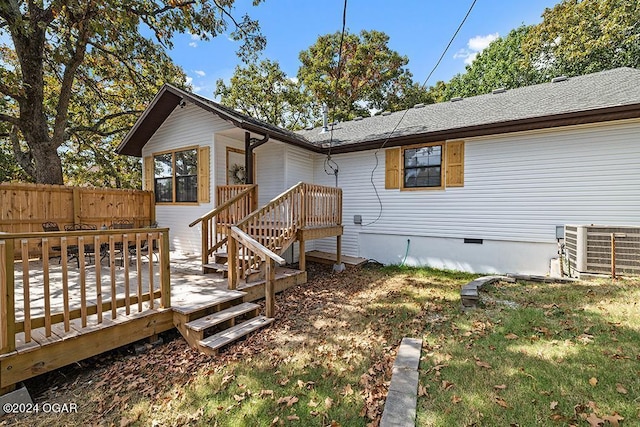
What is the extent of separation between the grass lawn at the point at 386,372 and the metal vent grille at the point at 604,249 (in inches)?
23.7

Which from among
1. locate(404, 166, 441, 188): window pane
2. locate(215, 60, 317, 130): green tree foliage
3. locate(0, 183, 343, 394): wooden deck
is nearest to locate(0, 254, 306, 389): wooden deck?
locate(0, 183, 343, 394): wooden deck

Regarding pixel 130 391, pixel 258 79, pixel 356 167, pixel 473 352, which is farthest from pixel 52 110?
pixel 473 352

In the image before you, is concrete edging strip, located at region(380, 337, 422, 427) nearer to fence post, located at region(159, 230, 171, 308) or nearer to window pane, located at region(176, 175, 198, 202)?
fence post, located at region(159, 230, 171, 308)

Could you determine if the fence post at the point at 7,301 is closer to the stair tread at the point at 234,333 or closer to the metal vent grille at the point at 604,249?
the stair tread at the point at 234,333

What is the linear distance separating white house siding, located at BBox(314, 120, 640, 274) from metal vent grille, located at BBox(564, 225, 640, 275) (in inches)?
45.6

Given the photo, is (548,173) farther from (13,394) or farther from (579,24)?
(579,24)

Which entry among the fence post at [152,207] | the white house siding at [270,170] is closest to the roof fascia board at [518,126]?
the white house siding at [270,170]

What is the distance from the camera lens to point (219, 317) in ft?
13.7

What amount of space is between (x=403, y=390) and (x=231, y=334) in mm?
2342

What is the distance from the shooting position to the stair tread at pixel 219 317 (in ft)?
12.6

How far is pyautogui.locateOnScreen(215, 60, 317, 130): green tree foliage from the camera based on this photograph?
20.7m

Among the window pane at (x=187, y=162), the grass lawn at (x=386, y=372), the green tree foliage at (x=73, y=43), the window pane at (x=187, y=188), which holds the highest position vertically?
the green tree foliage at (x=73, y=43)

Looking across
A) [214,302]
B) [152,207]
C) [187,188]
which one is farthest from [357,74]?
[214,302]

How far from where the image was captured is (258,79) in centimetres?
2073
